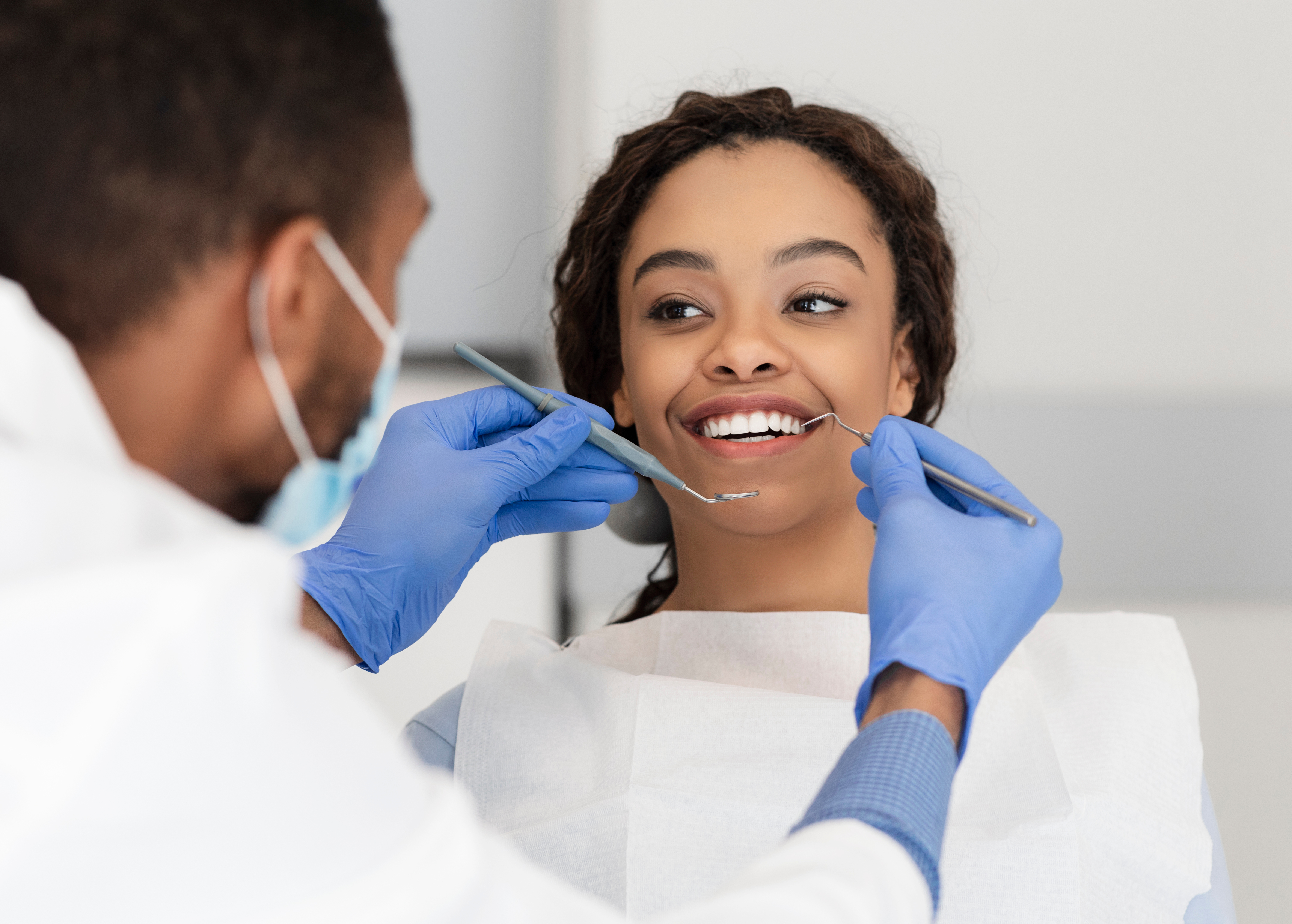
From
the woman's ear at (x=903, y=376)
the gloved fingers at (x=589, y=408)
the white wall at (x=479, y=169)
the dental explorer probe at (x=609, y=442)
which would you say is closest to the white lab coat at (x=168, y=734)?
the dental explorer probe at (x=609, y=442)

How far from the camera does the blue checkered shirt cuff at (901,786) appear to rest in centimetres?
70

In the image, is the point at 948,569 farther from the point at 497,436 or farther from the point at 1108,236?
the point at 1108,236

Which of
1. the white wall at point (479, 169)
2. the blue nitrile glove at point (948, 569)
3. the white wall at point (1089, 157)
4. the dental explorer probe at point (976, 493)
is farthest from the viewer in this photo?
the white wall at point (479, 169)

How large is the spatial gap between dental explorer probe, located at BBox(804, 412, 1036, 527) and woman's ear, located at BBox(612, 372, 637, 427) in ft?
1.64

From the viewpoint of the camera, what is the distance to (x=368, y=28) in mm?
653

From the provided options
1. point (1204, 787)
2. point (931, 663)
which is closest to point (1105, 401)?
point (1204, 787)

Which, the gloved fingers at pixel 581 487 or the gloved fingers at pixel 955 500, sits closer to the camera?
the gloved fingers at pixel 955 500

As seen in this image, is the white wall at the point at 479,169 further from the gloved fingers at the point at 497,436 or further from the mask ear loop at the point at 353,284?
the mask ear loop at the point at 353,284

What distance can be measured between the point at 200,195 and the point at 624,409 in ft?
3.52

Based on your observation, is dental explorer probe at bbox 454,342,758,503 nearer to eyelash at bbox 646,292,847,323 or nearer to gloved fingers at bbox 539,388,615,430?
gloved fingers at bbox 539,388,615,430

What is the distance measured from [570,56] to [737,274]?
797 millimetres

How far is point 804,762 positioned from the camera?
1.18 m

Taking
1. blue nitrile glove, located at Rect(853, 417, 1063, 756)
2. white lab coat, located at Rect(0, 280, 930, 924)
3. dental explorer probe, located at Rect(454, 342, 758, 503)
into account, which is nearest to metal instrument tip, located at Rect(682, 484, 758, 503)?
dental explorer probe, located at Rect(454, 342, 758, 503)

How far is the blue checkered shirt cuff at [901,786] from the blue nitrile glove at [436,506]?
63cm
